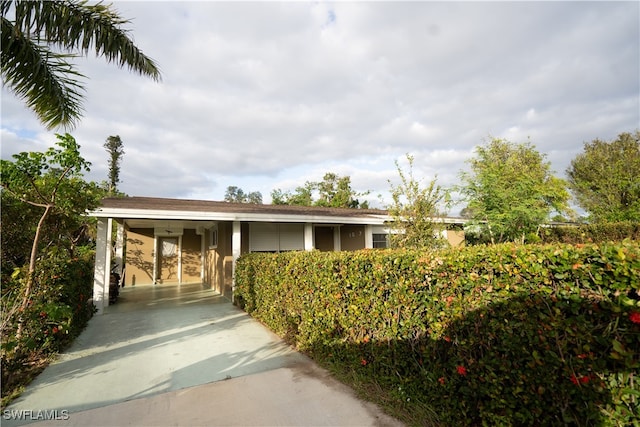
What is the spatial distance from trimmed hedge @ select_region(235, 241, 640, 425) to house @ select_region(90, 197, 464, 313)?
20.0 feet

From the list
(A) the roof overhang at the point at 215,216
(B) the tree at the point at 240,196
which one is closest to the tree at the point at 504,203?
(A) the roof overhang at the point at 215,216

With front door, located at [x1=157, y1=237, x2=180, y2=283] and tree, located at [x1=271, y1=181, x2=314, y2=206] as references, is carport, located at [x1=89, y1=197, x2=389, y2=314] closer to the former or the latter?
front door, located at [x1=157, y1=237, x2=180, y2=283]

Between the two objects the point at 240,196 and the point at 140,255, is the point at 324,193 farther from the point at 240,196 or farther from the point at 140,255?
the point at 240,196

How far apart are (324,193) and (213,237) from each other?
2353cm

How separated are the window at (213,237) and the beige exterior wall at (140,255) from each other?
381 centimetres

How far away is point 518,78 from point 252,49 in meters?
8.46

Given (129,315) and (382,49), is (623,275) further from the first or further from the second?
(129,315)

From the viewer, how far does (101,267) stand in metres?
8.25

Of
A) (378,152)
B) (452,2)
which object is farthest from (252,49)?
(378,152)

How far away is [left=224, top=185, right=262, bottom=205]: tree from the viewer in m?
78.1

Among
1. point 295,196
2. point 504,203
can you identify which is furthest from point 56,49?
point 295,196

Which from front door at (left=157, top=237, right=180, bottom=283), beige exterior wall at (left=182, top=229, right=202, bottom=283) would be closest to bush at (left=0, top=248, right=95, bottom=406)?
front door at (left=157, top=237, right=180, bottom=283)

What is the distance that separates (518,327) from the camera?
2.17 metres

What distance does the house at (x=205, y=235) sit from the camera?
8445 millimetres
